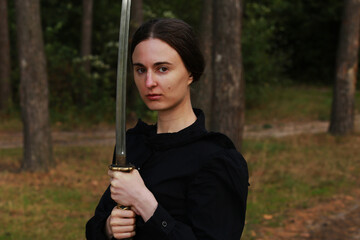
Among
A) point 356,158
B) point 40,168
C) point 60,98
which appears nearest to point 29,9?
point 40,168

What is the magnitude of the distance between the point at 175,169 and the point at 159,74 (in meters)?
0.41

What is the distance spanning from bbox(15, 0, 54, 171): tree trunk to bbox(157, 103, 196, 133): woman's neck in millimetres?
7714

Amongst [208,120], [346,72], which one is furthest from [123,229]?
[346,72]

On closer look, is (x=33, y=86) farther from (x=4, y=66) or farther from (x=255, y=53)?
(x=255, y=53)

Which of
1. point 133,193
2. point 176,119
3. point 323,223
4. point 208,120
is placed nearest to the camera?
point 133,193

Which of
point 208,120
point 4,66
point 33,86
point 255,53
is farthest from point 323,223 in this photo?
point 4,66

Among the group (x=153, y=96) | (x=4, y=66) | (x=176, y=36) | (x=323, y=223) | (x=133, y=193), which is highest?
(x=176, y=36)

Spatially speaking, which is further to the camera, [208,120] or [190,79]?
[208,120]

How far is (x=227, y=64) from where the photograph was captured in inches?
360

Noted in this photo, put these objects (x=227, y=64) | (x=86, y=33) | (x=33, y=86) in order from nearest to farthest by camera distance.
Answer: (x=227, y=64), (x=33, y=86), (x=86, y=33)

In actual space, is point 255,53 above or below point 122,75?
below

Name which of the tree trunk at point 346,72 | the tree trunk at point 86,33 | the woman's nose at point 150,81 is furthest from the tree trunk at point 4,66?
Answer: the woman's nose at point 150,81

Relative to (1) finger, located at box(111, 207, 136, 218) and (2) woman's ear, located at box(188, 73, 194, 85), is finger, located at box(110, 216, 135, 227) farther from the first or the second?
(2) woman's ear, located at box(188, 73, 194, 85)

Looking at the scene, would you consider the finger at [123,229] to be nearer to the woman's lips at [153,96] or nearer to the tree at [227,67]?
the woman's lips at [153,96]
